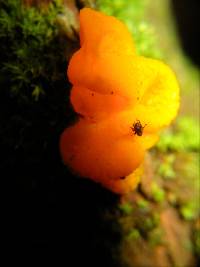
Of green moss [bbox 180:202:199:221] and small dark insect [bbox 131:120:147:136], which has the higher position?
small dark insect [bbox 131:120:147:136]

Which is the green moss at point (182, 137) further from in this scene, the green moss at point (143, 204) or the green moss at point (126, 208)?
the green moss at point (126, 208)

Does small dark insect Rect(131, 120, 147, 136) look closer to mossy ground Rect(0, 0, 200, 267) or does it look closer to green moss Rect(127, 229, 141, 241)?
mossy ground Rect(0, 0, 200, 267)

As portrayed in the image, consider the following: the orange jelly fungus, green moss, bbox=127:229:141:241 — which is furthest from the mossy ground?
the orange jelly fungus

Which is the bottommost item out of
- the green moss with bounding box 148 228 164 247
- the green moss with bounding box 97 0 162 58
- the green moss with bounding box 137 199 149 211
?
the green moss with bounding box 148 228 164 247

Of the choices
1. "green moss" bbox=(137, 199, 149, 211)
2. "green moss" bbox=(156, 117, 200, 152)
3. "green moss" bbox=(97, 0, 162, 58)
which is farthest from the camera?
"green moss" bbox=(156, 117, 200, 152)

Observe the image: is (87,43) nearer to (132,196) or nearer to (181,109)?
(132,196)

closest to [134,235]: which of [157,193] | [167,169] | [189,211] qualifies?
[157,193]

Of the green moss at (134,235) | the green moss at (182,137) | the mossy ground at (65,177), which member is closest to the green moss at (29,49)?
the mossy ground at (65,177)

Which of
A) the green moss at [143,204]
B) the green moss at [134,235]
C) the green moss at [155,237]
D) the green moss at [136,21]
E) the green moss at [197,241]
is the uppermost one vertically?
the green moss at [136,21]

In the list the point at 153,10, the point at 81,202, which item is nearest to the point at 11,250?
the point at 81,202
